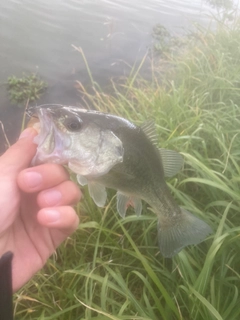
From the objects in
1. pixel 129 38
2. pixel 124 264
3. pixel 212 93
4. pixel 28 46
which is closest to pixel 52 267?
pixel 124 264

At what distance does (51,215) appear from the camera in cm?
141

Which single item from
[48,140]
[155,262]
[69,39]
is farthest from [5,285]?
[69,39]

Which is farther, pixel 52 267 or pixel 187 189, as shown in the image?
pixel 187 189

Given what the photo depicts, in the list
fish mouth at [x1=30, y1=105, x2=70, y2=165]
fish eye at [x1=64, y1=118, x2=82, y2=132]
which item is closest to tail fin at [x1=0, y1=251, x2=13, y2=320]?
fish mouth at [x1=30, y1=105, x2=70, y2=165]

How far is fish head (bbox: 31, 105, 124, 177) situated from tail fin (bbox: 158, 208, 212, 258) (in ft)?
1.71

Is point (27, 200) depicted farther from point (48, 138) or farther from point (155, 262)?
point (155, 262)

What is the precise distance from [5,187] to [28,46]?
620 cm

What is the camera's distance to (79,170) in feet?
4.46

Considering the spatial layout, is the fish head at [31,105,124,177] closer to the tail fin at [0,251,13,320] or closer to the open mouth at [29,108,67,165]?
the open mouth at [29,108,67,165]

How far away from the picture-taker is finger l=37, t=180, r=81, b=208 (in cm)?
142

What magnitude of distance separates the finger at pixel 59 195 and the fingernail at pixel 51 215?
0.03m

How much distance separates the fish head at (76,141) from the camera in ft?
4.25

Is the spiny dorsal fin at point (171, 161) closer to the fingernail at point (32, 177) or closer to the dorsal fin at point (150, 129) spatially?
the dorsal fin at point (150, 129)

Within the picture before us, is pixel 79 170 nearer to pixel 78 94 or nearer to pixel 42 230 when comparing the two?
pixel 42 230
